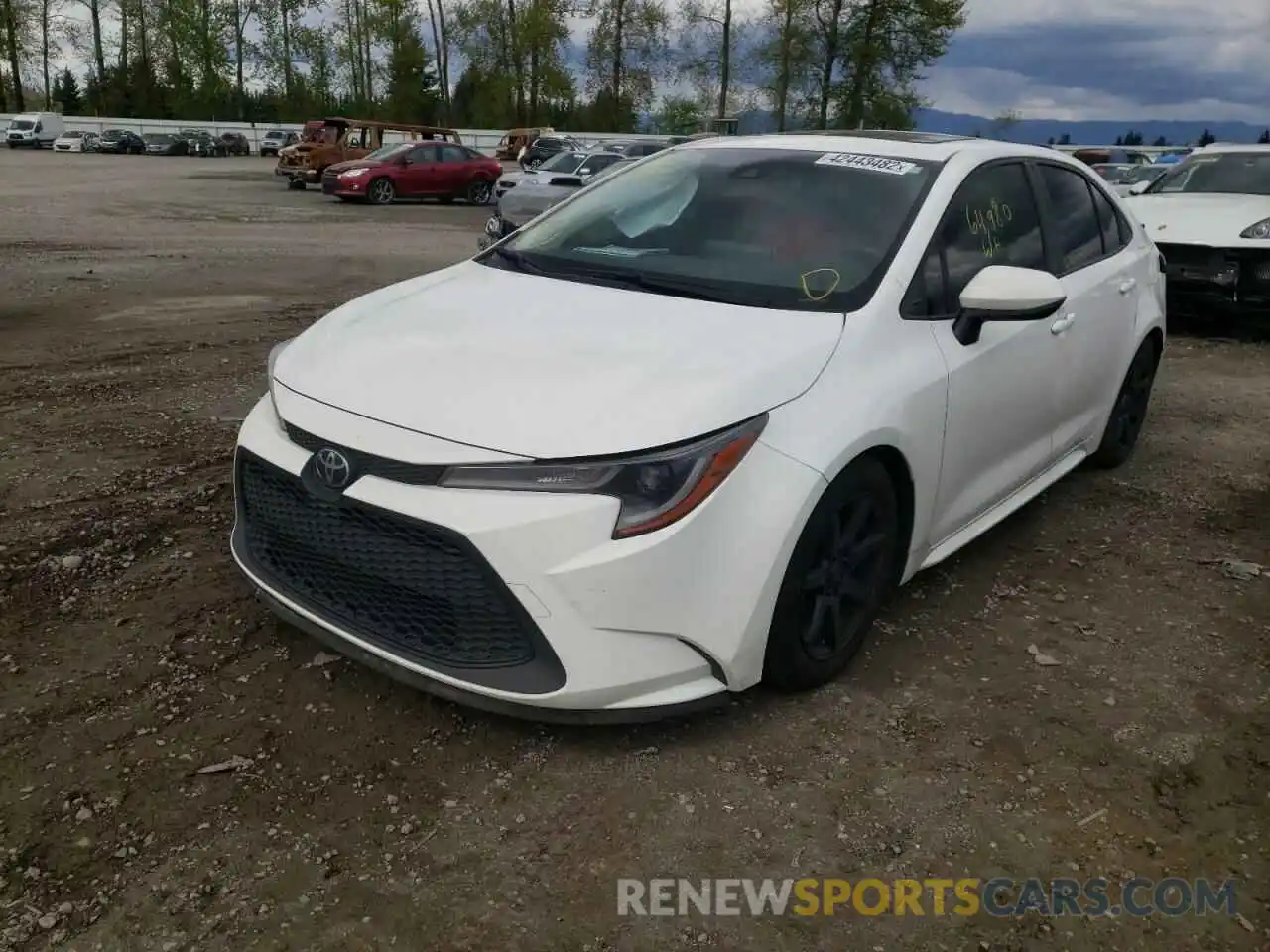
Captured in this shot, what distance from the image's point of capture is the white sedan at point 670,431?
260 centimetres

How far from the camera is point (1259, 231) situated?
8578mm

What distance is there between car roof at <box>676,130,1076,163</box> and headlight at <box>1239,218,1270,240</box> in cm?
526

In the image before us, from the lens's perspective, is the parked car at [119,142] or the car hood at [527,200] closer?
the car hood at [527,200]

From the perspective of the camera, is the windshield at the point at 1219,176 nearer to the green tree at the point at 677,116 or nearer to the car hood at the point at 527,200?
the car hood at the point at 527,200

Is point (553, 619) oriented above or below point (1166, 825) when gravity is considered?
above

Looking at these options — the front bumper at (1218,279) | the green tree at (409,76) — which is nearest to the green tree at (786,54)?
the green tree at (409,76)

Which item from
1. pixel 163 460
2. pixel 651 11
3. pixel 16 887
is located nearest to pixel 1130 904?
A: pixel 16 887

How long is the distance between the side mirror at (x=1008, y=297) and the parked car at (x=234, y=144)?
54.9 meters

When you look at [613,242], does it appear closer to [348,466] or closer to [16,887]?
[348,466]

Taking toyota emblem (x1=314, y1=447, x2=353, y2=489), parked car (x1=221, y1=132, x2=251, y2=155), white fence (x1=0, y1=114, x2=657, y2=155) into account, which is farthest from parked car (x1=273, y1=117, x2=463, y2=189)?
white fence (x1=0, y1=114, x2=657, y2=155)

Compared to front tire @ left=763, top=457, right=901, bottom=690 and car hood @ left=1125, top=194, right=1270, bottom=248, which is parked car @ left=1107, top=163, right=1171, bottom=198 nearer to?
car hood @ left=1125, top=194, right=1270, bottom=248

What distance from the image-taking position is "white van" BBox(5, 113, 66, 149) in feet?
164

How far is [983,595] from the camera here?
13.1ft

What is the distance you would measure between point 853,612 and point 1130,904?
43.1 inches
